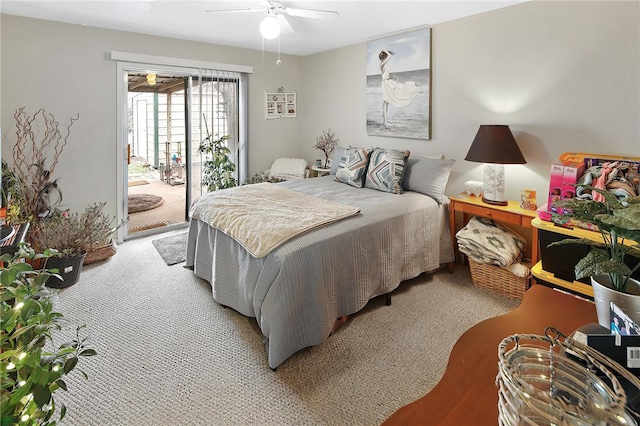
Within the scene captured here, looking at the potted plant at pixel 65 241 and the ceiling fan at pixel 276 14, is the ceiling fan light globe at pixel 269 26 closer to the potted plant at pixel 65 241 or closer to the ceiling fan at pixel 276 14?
the ceiling fan at pixel 276 14

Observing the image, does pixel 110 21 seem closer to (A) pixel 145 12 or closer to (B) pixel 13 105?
(A) pixel 145 12

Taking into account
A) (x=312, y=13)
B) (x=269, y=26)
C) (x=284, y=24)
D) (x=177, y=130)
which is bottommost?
(x=177, y=130)

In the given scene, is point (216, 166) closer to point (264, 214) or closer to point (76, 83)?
point (76, 83)

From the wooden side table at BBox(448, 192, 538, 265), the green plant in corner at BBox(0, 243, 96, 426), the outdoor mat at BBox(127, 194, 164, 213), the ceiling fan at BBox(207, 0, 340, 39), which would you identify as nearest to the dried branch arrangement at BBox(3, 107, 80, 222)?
the outdoor mat at BBox(127, 194, 164, 213)

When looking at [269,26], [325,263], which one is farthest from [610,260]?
[269,26]

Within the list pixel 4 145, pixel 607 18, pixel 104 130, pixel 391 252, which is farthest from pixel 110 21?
pixel 607 18

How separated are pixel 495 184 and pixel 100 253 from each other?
384cm

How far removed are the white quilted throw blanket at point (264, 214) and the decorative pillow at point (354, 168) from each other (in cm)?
68

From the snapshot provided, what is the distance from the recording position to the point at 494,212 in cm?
288

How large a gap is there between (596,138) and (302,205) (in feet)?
7.45

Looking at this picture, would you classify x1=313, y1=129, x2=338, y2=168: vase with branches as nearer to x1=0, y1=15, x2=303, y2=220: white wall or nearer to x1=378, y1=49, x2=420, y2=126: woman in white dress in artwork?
x1=378, y1=49, x2=420, y2=126: woman in white dress in artwork

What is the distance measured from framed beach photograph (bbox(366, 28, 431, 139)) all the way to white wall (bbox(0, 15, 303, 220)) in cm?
208

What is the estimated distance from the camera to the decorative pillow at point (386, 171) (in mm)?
3231

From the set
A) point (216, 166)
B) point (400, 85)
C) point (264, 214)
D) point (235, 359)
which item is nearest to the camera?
point (235, 359)
